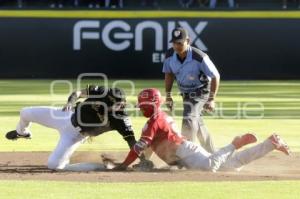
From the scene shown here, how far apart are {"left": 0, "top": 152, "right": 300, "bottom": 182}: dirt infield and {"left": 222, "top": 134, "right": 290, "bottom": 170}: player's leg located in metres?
0.14

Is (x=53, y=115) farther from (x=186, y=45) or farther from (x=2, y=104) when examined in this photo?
(x=2, y=104)

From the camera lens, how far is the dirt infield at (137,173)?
10.6 m

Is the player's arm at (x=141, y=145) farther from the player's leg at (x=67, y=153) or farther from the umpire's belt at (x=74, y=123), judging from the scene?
the umpire's belt at (x=74, y=123)

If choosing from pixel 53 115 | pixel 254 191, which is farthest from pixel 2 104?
pixel 254 191

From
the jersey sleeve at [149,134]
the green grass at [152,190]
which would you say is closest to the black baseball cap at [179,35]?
the jersey sleeve at [149,134]

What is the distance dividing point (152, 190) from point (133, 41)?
17433mm

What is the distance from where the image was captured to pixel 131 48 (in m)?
26.8

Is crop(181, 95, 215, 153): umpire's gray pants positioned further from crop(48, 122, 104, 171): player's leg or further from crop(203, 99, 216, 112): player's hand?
crop(48, 122, 104, 171): player's leg

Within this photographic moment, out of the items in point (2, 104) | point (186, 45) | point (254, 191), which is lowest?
point (2, 104)

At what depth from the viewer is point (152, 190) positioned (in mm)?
9570

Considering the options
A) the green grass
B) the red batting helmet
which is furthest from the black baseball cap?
the green grass

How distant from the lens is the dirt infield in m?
10.6

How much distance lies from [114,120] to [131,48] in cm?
1530

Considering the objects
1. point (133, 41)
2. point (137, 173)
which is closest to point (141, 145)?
point (137, 173)
